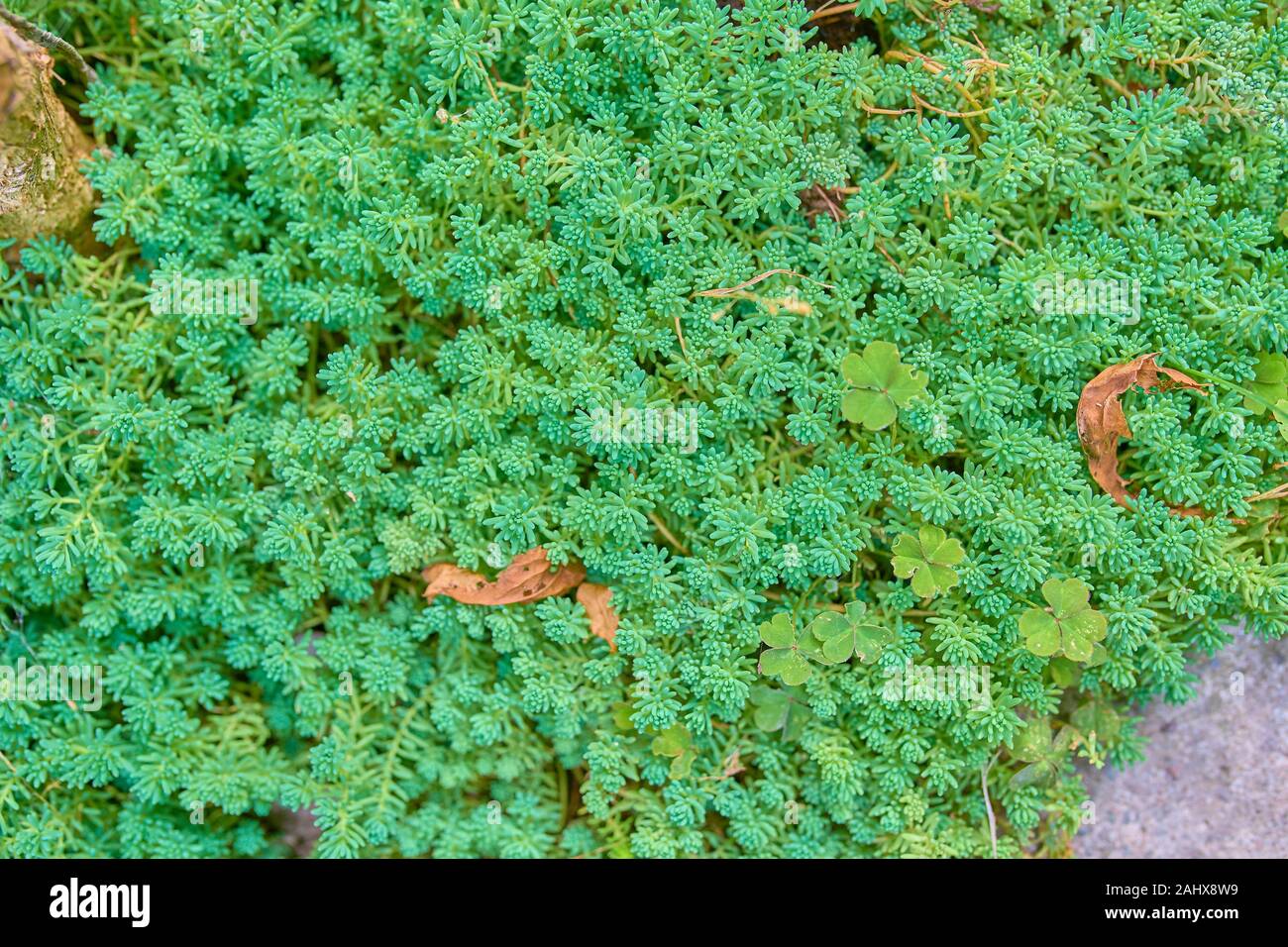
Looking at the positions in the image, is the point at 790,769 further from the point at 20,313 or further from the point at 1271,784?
the point at 20,313

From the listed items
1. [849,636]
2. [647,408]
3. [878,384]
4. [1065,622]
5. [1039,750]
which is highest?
[878,384]

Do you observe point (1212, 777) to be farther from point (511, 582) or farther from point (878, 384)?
point (511, 582)

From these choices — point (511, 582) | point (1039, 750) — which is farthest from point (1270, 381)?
point (511, 582)

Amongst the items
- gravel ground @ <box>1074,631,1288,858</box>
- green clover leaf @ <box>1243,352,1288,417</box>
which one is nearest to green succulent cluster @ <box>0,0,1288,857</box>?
green clover leaf @ <box>1243,352,1288,417</box>

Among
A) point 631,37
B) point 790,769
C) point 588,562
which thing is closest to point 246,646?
point 588,562

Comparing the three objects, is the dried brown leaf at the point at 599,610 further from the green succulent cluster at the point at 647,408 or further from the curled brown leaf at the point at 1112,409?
the curled brown leaf at the point at 1112,409

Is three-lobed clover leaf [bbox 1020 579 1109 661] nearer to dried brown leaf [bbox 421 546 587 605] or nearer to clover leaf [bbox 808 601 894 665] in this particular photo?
clover leaf [bbox 808 601 894 665]
